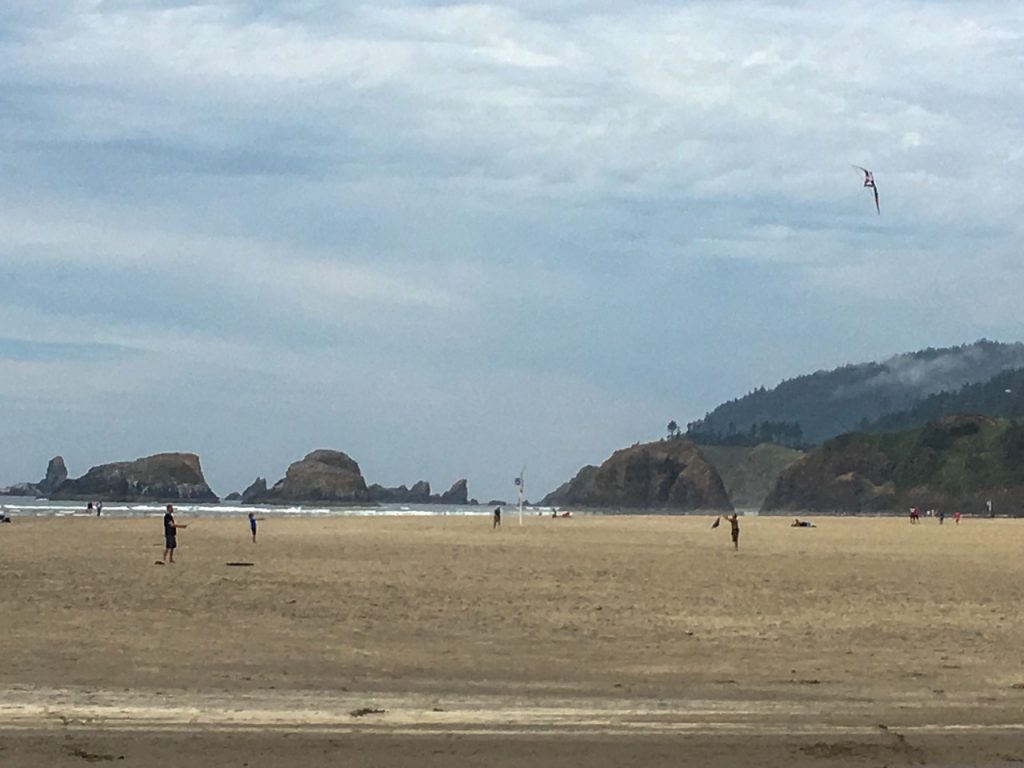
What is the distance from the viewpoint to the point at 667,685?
1216cm

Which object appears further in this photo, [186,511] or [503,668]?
[186,511]

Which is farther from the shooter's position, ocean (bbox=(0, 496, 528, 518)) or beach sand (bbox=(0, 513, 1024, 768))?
ocean (bbox=(0, 496, 528, 518))

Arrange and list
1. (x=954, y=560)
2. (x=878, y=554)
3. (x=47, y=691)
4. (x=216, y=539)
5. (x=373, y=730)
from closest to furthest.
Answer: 1. (x=373, y=730)
2. (x=47, y=691)
3. (x=954, y=560)
4. (x=878, y=554)
5. (x=216, y=539)

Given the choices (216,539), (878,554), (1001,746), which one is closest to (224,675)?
(1001,746)

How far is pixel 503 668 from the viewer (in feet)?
43.3

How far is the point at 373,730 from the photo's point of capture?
9516 mm

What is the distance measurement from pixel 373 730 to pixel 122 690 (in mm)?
2952

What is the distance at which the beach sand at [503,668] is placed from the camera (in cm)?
909

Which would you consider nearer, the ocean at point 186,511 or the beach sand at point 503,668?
the beach sand at point 503,668

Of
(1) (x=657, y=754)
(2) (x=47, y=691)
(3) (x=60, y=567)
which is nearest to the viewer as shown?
(1) (x=657, y=754)

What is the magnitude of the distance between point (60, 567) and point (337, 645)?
54.1 ft

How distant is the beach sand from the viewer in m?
9.09

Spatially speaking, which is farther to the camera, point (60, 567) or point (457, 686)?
point (60, 567)

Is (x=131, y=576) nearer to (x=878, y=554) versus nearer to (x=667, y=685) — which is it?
(x=667, y=685)
